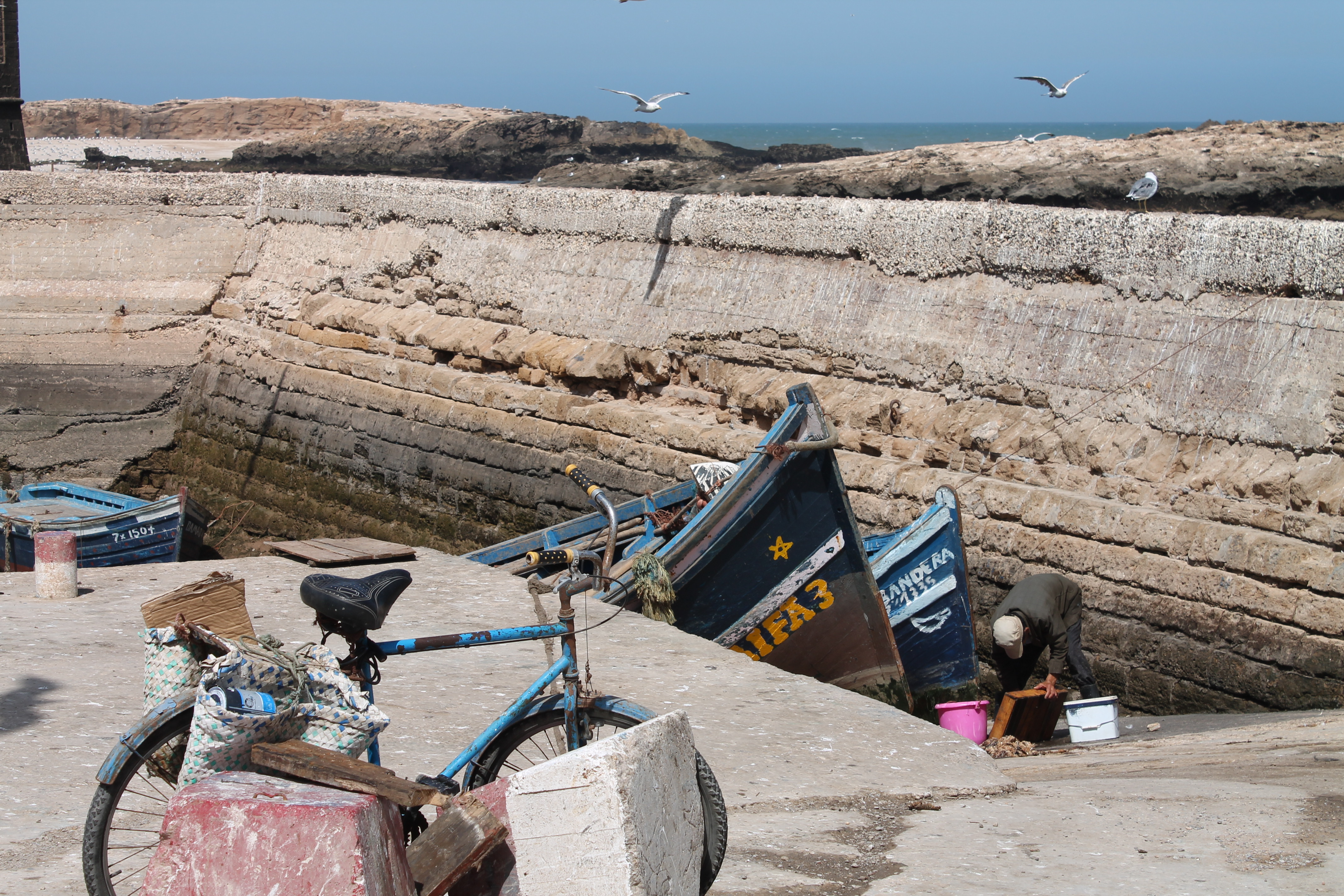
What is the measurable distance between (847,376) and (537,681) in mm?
5182

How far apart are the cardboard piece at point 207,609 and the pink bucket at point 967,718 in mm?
3697

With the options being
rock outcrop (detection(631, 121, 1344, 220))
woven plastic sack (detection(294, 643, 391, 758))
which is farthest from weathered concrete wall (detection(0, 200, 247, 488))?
woven plastic sack (detection(294, 643, 391, 758))

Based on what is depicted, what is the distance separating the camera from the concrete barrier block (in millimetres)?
2551

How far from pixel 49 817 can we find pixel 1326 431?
581 centimetres

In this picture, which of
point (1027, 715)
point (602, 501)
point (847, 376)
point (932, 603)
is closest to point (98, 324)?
point (847, 376)

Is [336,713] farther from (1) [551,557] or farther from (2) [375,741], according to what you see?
(1) [551,557]

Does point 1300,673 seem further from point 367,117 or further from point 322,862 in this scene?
point 367,117

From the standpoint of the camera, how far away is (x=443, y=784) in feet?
10.2

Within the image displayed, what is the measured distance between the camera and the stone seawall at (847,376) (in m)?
6.05

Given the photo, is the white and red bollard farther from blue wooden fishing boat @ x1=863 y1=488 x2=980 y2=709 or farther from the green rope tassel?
blue wooden fishing boat @ x1=863 y1=488 x2=980 y2=709

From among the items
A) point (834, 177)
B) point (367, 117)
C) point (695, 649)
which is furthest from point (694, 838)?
point (367, 117)

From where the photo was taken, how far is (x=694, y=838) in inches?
112

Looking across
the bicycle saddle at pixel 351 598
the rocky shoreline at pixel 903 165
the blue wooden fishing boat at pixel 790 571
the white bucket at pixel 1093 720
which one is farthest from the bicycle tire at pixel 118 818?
the rocky shoreline at pixel 903 165

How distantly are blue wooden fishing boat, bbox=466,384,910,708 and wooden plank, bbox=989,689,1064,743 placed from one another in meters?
0.50
